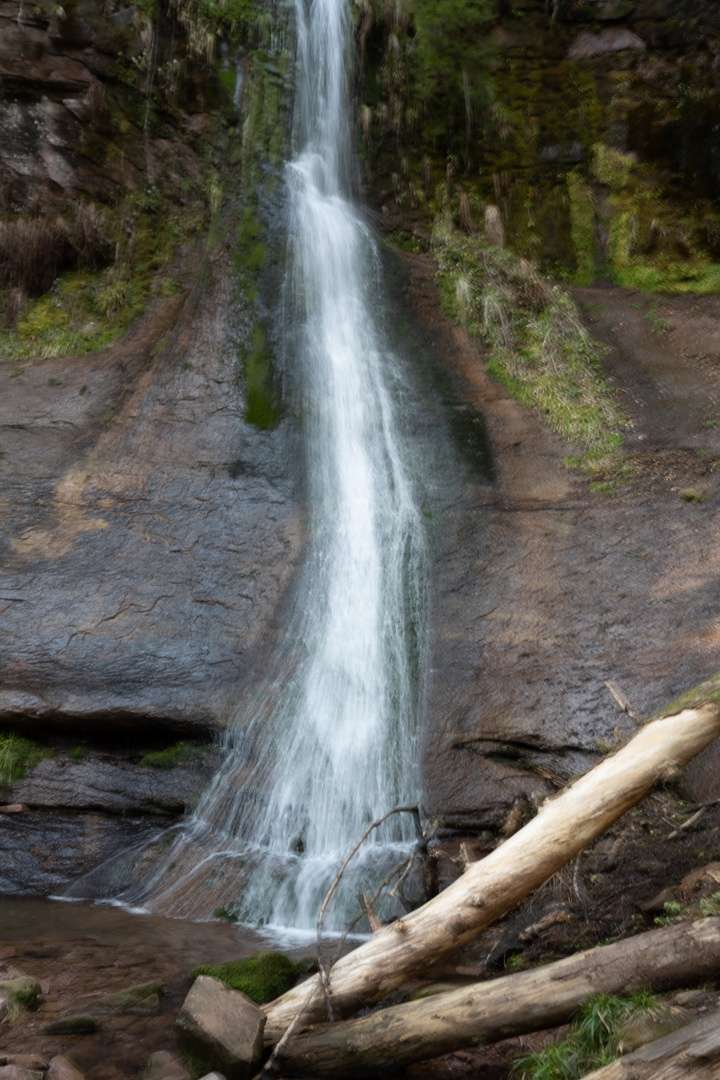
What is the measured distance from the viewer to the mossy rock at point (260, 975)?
173 inches

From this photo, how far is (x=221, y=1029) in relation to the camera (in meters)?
3.67

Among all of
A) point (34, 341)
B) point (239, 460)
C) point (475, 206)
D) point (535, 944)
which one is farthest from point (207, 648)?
point (475, 206)

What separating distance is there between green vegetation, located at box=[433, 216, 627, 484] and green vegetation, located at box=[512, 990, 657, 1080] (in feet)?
24.1

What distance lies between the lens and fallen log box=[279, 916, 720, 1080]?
334 centimetres

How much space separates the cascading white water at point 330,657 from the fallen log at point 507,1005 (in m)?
2.79

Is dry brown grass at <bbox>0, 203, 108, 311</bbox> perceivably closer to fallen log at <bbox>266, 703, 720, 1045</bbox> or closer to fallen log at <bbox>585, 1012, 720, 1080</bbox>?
fallen log at <bbox>266, 703, 720, 1045</bbox>

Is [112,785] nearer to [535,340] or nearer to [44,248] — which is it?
[535,340]

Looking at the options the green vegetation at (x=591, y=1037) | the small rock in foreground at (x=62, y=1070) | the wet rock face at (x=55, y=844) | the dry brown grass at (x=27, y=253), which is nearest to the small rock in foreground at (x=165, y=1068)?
the small rock in foreground at (x=62, y=1070)

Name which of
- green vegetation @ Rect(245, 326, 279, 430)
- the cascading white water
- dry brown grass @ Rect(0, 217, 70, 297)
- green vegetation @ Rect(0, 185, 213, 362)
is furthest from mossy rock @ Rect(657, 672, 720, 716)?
dry brown grass @ Rect(0, 217, 70, 297)

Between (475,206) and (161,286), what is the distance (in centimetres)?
649

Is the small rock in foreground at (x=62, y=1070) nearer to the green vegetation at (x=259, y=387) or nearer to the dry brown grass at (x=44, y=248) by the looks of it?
the green vegetation at (x=259, y=387)

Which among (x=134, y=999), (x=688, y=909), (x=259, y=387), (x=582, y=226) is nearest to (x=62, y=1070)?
(x=134, y=999)

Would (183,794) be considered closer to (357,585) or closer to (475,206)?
(357,585)

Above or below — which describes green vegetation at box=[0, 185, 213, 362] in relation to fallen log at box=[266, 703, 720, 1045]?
above
